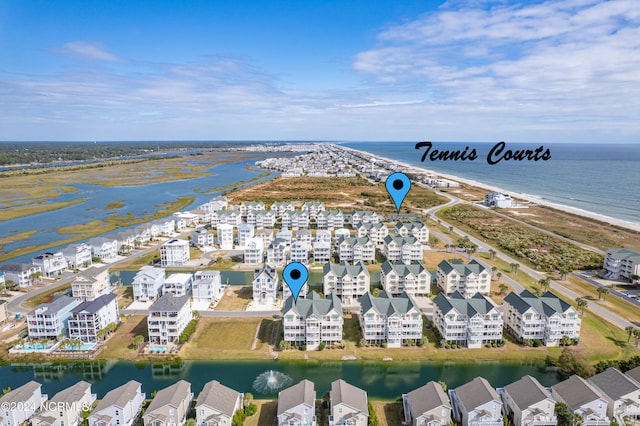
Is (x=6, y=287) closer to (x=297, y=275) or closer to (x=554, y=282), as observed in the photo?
(x=297, y=275)

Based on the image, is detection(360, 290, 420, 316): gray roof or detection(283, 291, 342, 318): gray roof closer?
detection(283, 291, 342, 318): gray roof

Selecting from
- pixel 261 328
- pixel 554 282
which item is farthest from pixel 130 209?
pixel 554 282

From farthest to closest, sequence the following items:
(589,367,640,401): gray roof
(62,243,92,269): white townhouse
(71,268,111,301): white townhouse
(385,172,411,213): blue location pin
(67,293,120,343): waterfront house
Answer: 1. (62,243,92,269): white townhouse
2. (71,268,111,301): white townhouse
3. (67,293,120,343): waterfront house
4. (385,172,411,213): blue location pin
5. (589,367,640,401): gray roof

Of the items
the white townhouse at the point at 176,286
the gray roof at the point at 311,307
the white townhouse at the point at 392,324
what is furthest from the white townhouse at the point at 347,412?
the white townhouse at the point at 176,286

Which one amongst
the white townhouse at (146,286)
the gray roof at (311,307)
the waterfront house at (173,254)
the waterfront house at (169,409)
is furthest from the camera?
the waterfront house at (173,254)

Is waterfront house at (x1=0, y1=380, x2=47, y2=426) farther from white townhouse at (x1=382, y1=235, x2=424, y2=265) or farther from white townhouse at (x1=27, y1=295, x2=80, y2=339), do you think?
white townhouse at (x1=382, y1=235, x2=424, y2=265)

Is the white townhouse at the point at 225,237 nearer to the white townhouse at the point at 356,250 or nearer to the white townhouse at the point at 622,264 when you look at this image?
the white townhouse at the point at 356,250

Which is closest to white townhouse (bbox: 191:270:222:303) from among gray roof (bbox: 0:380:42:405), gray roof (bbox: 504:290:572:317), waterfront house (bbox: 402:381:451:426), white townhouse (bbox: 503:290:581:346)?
gray roof (bbox: 0:380:42:405)
